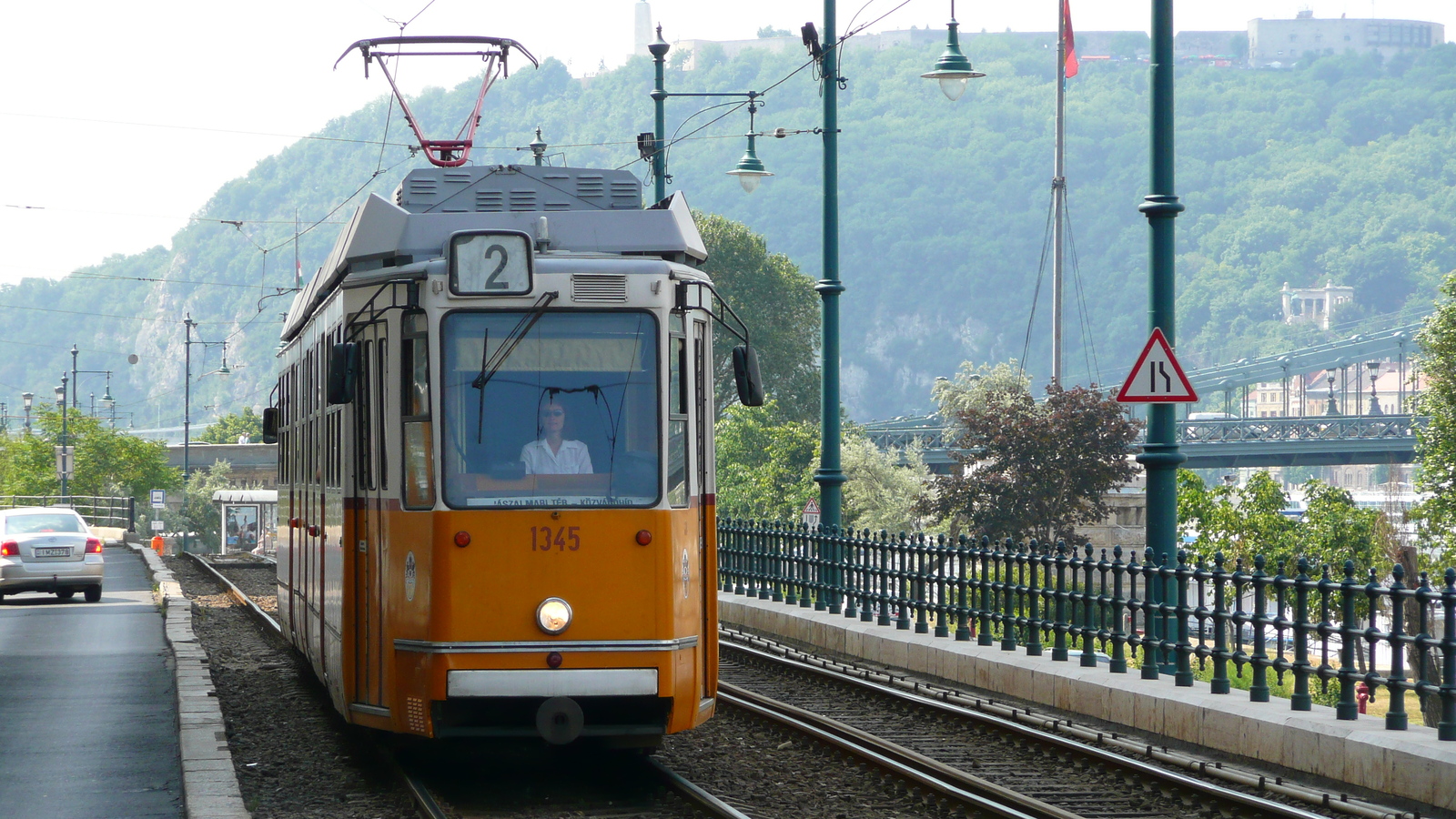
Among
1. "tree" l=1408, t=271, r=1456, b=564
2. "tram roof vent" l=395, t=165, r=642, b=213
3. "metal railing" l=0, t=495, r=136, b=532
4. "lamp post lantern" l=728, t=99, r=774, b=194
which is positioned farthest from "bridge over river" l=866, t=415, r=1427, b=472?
"tram roof vent" l=395, t=165, r=642, b=213

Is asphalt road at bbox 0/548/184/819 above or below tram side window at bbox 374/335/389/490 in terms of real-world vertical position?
below

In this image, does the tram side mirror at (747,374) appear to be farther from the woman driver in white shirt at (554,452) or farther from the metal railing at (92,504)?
the metal railing at (92,504)

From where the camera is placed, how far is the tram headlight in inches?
323

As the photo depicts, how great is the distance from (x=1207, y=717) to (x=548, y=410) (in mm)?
4173

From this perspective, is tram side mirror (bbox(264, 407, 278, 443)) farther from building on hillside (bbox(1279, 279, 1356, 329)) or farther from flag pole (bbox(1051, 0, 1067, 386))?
building on hillside (bbox(1279, 279, 1356, 329))

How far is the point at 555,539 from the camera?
8.23 meters

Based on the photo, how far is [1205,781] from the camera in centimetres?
871

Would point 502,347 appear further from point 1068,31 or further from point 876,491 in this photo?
point 876,491

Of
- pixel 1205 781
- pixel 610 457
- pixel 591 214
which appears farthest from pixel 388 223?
pixel 1205 781

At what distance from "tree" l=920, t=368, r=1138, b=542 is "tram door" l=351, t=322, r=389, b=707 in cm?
3521

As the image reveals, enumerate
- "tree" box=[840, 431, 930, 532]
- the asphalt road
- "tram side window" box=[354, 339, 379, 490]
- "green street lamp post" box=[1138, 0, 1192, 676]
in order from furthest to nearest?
1. "tree" box=[840, 431, 930, 532]
2. "green street lamp post" box=[1138, 0, 1192, 676]
3. "tram side window" box=[354, 339, 379, 490]
4. the asphalt road

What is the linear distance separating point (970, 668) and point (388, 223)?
6156 mm

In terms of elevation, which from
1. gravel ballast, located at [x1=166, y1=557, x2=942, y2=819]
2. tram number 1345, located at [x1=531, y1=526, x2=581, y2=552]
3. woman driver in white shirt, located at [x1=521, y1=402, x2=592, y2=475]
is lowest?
gravel ballast, located at [x1=166, y1=557, x2=942, y2=819]

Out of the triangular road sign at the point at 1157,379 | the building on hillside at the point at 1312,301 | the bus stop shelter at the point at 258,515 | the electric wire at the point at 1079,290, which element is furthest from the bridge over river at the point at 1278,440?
the building on hillside at the point at 1312,301
